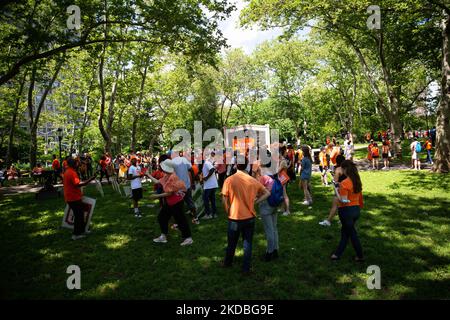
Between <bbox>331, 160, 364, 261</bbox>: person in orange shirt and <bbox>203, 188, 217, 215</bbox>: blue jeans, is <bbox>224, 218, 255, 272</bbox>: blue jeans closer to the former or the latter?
<bbox>331, 160, 364, 261</bbox>: person in orange shirt

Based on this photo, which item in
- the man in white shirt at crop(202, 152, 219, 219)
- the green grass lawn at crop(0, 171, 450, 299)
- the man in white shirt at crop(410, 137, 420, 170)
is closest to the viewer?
the green grass lawn at crop(0, 171, 450, 299)

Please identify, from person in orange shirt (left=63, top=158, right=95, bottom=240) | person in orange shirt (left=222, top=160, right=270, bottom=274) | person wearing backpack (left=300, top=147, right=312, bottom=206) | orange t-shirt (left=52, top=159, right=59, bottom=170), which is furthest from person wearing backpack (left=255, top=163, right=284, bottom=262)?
orange t-shirt (left=52, top=159, right=59, bottom=170)

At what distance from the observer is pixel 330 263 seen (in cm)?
559

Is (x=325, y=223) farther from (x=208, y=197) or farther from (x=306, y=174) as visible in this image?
(x=208, y=197)

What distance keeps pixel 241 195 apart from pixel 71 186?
4.70 meters

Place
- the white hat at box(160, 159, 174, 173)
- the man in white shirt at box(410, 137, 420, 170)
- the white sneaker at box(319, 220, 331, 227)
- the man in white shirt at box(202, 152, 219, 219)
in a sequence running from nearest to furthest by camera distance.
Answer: the white hat at box(160, 159, 174, 173) < the white sneaker at box(319, 220, 331, 227) < the man in white shirt at box(202, 152, 219, 219) < the man in white shirt at box(410, 137, 420, 170)

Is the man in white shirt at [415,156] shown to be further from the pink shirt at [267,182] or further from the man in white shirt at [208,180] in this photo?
the pink shirt at [267,182]

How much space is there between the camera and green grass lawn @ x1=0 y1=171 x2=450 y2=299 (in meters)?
4.76

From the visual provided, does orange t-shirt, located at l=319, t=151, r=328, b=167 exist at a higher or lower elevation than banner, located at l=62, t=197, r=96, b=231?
higher

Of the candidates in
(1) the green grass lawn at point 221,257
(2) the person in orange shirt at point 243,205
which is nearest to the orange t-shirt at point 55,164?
(1) the green grass lawn at point 221,257

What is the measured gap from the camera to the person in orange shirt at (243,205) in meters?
5.16

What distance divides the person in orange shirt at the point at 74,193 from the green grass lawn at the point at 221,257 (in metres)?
0.45

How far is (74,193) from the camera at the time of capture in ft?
23.9
